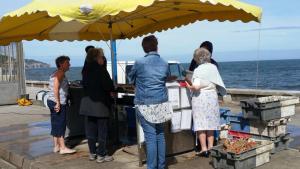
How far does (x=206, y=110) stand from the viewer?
21.5 ft

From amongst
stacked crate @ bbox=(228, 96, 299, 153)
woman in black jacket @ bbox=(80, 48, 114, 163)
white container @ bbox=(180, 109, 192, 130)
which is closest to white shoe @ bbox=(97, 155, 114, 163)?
woman in black jacket @ bbox=(80, 48, 114, 163)

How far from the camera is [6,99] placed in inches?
656

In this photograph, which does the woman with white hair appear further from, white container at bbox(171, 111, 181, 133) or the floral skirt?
white container at bbox(171, 111, 181, 133)

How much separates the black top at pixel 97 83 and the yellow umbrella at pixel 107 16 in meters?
0.75

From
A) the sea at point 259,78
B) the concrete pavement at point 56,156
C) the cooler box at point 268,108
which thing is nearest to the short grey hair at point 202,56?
the cooler box at point 268,108

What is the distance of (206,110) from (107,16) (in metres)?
2.45

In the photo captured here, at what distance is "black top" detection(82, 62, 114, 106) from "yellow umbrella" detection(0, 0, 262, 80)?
75 cm

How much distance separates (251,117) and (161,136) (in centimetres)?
179

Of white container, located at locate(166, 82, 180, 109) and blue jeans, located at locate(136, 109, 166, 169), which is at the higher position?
white container, located at locate(166, 82, 180, 109)

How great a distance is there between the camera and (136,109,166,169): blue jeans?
5906mm

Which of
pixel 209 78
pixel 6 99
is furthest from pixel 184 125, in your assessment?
pixel 6 99

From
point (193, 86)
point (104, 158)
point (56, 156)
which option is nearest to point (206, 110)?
point (193, 86)

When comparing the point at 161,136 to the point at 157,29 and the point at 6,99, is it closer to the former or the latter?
the point at 157,29

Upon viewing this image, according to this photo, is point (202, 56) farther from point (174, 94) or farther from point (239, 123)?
point (239, 123)
